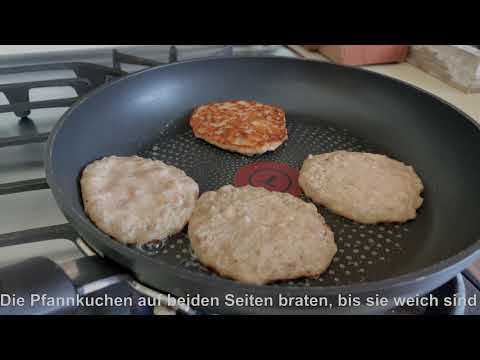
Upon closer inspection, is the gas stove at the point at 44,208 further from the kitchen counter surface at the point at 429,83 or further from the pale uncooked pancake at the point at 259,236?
the kitchen counter surface at the point at 429,83

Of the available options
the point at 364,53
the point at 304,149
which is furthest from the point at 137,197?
the point at 364,53

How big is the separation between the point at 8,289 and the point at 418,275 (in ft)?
1.78

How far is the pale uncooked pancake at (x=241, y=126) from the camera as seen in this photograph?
103 cm

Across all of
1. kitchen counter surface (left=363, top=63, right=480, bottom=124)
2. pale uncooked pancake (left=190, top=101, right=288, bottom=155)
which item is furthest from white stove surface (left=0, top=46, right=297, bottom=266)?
kitchen counter surface (left=363, top=63, right=480, bottom=124)

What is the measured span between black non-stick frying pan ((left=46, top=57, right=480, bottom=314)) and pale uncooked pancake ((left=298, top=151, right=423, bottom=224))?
→ 0.08 feet

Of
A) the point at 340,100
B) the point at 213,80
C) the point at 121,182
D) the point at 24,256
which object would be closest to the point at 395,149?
the point at 340,100

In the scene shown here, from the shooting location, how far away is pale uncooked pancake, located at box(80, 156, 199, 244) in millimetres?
792

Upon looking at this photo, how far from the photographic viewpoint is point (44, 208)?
884mm

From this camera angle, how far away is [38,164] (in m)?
1.00

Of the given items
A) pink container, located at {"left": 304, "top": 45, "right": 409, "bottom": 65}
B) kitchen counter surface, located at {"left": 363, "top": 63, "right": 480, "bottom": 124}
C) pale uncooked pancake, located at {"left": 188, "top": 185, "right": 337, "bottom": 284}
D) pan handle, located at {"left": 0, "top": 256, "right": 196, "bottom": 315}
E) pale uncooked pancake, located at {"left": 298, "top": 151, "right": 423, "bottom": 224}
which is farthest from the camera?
pink container, located at {"left": 304, "top": 45, "right": 409, "bottom": 65}

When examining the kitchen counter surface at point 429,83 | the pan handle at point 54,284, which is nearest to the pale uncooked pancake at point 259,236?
the pan handle at point 54,284

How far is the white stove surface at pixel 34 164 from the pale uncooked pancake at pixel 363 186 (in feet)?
1.66

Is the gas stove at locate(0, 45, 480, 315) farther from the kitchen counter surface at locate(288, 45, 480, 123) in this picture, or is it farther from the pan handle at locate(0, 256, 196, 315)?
the kitchen counter surface at locate(288, 45, 480, 123)

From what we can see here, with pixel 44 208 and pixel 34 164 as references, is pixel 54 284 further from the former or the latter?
pixel 34 164
